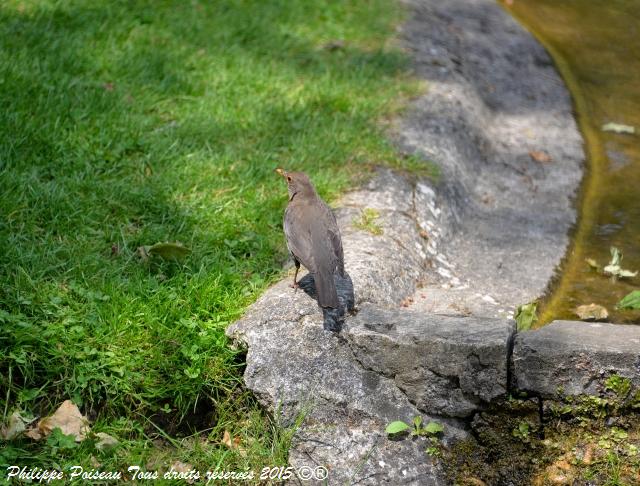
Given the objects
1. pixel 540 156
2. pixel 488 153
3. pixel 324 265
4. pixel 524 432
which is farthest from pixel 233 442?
pixel 540 156

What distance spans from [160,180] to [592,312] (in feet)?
8.42

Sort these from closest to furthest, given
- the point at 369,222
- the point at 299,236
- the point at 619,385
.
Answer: the point at 619,385
the point at 299,236
the point at 369,222

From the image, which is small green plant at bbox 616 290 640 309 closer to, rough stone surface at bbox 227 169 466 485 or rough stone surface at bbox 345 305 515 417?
rough stone surface at bbox 345 305 515 417

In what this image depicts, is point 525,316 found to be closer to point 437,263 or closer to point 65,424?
point 437,263

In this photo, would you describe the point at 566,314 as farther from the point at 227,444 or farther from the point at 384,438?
the point at 227,444

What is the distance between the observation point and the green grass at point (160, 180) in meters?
3.80

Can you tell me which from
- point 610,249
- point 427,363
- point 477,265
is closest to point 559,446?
point 427,363

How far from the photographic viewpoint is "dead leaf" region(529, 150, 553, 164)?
6617 mm

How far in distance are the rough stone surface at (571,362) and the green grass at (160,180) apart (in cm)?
108

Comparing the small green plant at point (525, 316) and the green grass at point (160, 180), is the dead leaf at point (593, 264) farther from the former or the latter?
the green grass at point (160, 180)

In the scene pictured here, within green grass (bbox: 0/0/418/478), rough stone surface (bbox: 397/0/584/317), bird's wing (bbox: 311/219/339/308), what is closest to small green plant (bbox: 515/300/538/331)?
rough stone surface (bbox: 397/0/584/317)

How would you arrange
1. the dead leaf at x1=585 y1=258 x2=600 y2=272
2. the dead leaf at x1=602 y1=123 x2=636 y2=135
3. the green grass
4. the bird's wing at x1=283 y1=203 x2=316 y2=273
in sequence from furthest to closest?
the dead leaf at x1=602 y1=123 x2=636 y2=135 → the dead leaf at x1=585 y1=258 x2=600 y2=272 → the bird's wing at x1=283 y1=203 x2=316 y2=273 → the green grass

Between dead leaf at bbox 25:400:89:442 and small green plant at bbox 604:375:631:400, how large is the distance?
2168 millimetres

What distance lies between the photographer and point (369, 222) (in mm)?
4875
